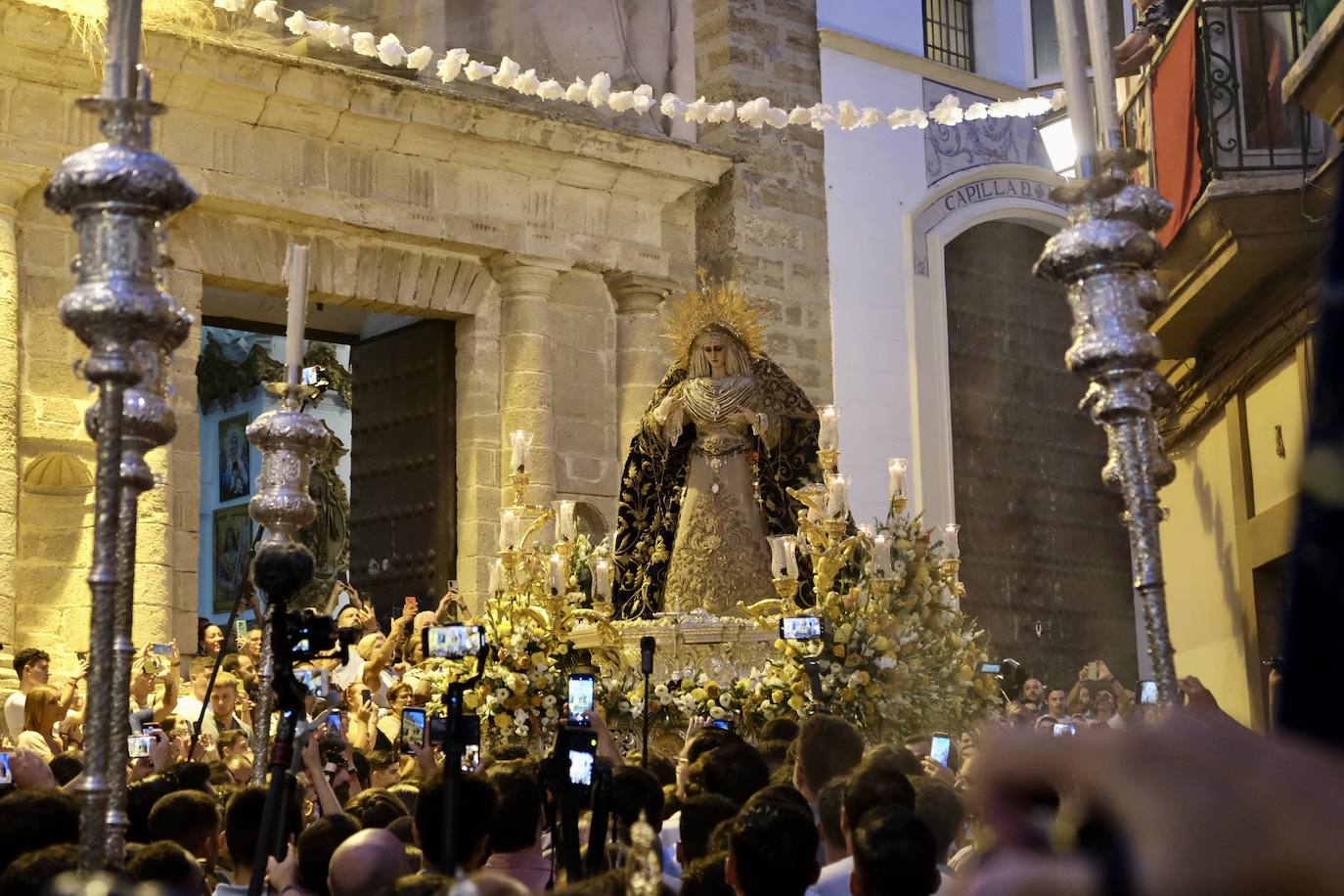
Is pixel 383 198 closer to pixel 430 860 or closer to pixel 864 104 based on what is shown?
pixel 864 104

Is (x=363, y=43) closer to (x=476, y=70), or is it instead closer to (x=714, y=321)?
(x=476, y=70)

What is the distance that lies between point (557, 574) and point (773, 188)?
24.5ft

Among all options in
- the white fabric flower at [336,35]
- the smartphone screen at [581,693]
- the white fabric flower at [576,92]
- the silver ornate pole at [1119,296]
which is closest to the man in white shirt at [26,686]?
the smartphone screen at [581,693]

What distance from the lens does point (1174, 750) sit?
0.70m

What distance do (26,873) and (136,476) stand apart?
1253mm

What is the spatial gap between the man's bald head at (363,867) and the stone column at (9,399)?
29.8ft

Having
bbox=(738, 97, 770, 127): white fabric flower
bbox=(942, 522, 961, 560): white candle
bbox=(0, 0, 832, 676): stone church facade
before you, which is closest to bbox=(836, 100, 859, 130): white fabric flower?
bbox=(738, 97, 770, 127): white fabric flower

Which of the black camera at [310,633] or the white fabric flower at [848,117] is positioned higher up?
the white fabric flower at [848,117]

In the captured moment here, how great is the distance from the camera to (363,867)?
12.7ft

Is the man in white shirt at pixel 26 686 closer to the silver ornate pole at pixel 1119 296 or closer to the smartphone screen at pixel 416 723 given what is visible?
the smartphone screen at pixel 416 723

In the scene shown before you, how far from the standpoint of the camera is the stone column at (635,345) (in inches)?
624

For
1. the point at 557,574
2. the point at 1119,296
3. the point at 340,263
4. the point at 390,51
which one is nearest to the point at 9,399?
the point at 340,263

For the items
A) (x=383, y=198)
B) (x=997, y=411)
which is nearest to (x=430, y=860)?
(x=383, y=198)

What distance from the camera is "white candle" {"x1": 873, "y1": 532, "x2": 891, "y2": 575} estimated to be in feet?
33.3
